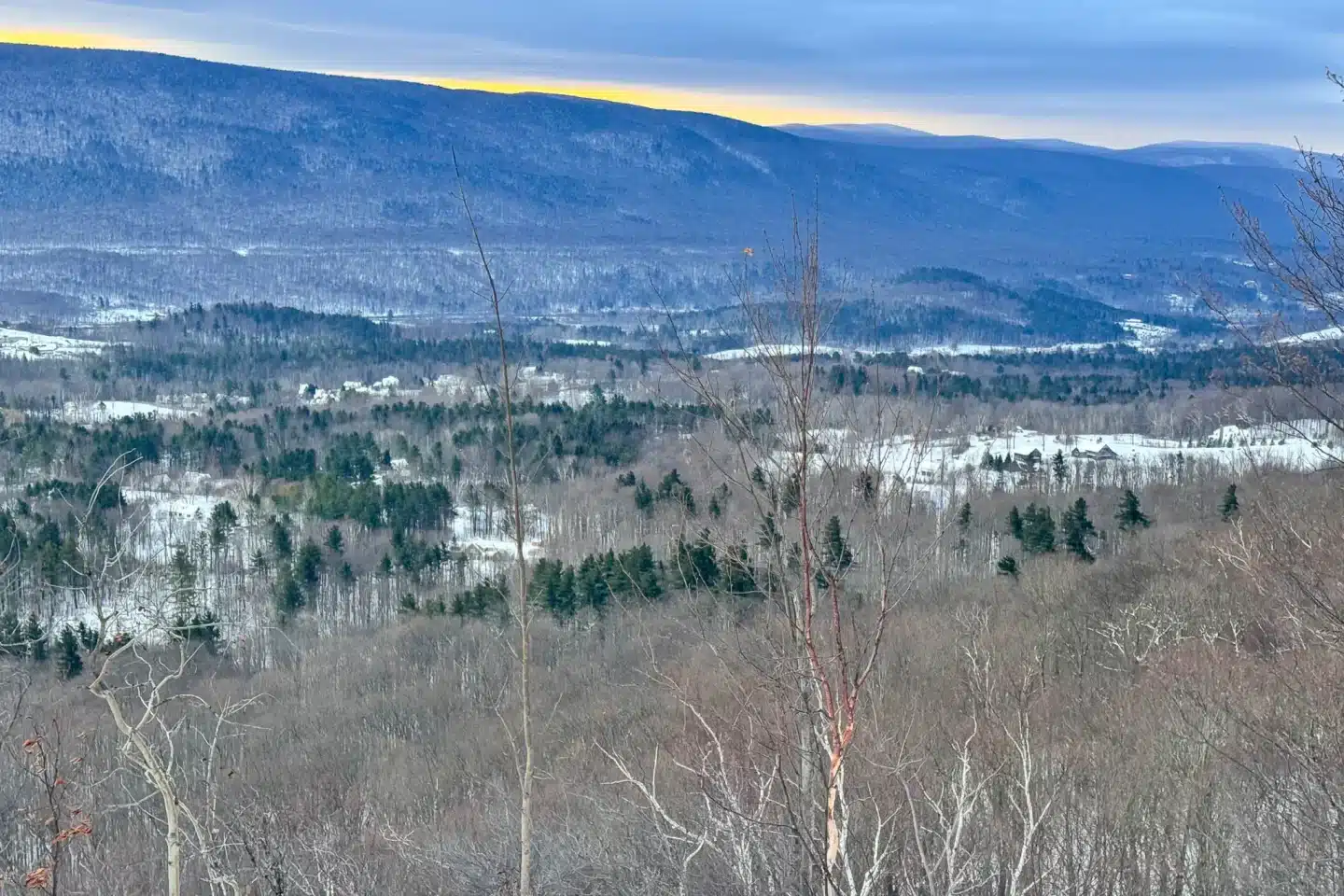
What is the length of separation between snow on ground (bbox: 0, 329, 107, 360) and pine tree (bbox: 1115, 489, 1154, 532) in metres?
94.1

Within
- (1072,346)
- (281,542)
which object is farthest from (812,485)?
(1072,346)

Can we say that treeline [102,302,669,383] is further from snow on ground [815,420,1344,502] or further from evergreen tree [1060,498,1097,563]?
evergreen tree [1060,498,1097,563]

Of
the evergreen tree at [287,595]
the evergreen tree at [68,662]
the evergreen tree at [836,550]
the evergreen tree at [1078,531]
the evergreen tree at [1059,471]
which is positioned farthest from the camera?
the evergreen tree at [1059,471]

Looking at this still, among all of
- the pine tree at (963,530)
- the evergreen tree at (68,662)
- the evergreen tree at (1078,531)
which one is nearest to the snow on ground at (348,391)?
the evergreen tree at (68,662)

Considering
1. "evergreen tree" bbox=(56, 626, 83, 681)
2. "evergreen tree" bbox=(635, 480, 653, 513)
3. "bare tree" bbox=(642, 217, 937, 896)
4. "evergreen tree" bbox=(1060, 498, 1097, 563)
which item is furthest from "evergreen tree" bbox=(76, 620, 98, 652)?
"evergreen tree" bbox=(1060, 498, 1097, 563)

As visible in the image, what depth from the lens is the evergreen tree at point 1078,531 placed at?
136 ft

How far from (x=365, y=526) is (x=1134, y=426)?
168 feet

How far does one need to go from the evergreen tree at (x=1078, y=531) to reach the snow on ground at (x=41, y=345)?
306ft

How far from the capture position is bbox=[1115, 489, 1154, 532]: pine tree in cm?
4534

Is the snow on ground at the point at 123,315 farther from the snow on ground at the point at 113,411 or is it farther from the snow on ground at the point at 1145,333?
the snow on ground at the point at 1145,333

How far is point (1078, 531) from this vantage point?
42.9 meters

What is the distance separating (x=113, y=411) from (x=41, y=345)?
1267 inches

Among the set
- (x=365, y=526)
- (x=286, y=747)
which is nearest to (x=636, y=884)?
(x=286, y=747)

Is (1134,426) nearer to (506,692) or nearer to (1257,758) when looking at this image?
(506,692)
